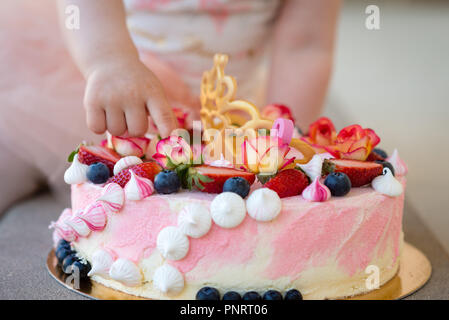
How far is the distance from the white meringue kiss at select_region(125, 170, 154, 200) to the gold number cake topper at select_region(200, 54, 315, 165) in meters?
0.18

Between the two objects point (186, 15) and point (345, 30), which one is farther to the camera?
point (345, 30)

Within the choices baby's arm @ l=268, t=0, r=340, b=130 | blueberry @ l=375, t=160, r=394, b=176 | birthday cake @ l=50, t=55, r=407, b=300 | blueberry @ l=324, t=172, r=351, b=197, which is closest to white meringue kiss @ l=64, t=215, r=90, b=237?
birthday cake @ l=50, t=55, r=407, b=300

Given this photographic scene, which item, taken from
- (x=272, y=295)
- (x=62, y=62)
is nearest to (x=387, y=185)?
(x=272, y=295)

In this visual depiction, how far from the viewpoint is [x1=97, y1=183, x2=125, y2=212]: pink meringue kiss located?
940mm

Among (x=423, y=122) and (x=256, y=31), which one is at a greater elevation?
(x=256, y=31)

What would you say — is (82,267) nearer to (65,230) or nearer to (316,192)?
(65,230)

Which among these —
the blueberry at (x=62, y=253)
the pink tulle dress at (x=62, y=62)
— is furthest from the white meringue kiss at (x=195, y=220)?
the pink tulle dress at (x=62, y=62)

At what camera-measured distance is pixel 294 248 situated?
93 cm

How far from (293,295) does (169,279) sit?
0.69 feet

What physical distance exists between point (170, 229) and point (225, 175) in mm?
131

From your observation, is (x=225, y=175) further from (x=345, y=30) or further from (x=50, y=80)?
(x=345, y=30)

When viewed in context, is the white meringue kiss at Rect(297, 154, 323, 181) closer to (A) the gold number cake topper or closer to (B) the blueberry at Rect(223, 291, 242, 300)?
(A) the gold number cake topper

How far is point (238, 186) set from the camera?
905 mm
